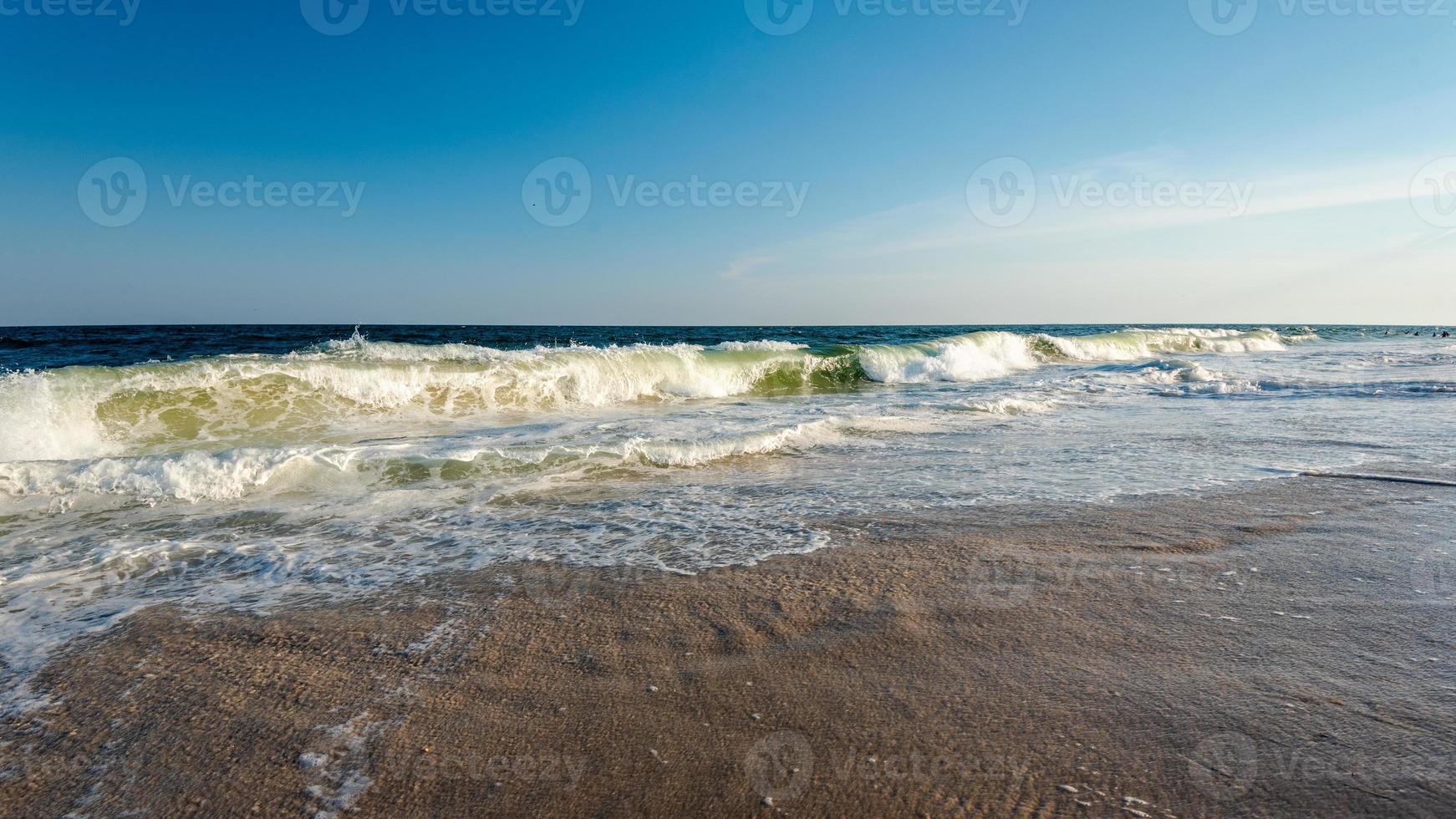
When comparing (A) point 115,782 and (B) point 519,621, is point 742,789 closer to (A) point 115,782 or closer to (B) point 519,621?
(B) point 519,621

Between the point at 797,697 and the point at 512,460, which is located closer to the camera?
the point at 797,697

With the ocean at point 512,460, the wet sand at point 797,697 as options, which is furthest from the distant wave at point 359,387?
the wet sand at point 797,697

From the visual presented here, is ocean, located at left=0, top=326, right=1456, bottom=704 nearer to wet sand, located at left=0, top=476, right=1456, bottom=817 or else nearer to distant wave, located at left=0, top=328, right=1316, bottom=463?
distant wave, located at left=0, top=328, right=1316, bottom=463

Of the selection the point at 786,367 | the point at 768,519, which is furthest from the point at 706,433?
the point at 786,367

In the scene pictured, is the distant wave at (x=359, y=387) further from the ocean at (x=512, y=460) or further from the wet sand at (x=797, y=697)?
the wet sand at (x=797, y=697)

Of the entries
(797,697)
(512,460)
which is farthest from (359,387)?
(797,697)

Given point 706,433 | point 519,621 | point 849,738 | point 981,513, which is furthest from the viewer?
point 706,433

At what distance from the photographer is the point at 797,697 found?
7.56 ft

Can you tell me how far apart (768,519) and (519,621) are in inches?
74.1

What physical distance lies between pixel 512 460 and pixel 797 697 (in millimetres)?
4488

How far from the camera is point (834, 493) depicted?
5.14 metres

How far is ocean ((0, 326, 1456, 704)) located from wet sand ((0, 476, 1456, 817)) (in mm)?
477

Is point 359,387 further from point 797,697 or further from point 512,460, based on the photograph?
point 797,697

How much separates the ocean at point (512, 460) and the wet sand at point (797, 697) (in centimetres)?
48
